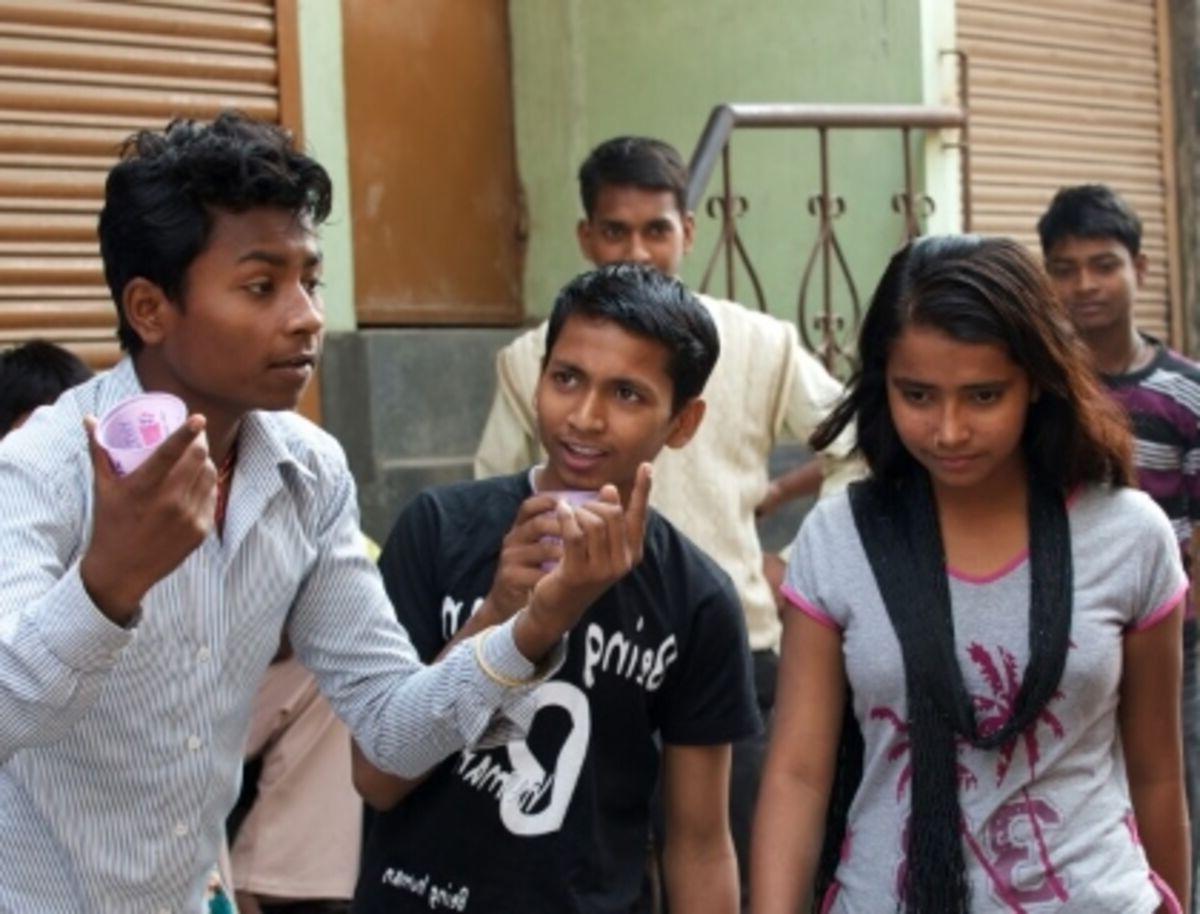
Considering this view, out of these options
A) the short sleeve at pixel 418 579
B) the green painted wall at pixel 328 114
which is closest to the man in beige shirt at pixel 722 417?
the green painted wall at pixel 328 114

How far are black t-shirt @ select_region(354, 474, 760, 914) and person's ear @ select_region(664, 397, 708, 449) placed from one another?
154 mm

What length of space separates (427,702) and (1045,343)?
3.33 ft

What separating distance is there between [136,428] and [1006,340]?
1.30 m

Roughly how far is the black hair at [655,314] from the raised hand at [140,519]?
45.3 inches

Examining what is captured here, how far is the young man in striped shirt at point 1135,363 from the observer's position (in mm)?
5211

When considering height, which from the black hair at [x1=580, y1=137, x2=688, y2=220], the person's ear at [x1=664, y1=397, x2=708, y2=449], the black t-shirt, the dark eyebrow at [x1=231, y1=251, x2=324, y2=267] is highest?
the black hair at [x1=580, y1=137, x2=688, y2=220]

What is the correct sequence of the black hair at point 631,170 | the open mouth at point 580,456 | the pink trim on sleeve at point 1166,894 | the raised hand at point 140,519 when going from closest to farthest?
1. the raised hand at point 140,519
2. the pink trim on sleeve at point 1166,894
3. the open mouth at point 580,456
4. the black hair at point 631,170

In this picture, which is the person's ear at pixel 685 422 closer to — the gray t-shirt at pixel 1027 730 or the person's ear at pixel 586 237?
the gray t-shirt at pixel 1027 730

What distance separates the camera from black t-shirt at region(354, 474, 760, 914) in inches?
132

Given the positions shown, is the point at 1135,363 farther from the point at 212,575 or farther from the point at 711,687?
the point at 212,575

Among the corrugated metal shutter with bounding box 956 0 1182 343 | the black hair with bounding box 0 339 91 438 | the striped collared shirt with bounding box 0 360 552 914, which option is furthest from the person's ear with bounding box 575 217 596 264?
the corrugated metal shutter with bounding box 956 0 1182 343

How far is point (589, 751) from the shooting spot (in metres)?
3.40

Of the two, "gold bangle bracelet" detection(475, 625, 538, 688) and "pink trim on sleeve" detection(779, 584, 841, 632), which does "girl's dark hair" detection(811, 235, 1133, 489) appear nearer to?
"pink trim on sleeve" detection(779, 584, 841, 632)

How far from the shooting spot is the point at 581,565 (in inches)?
115
